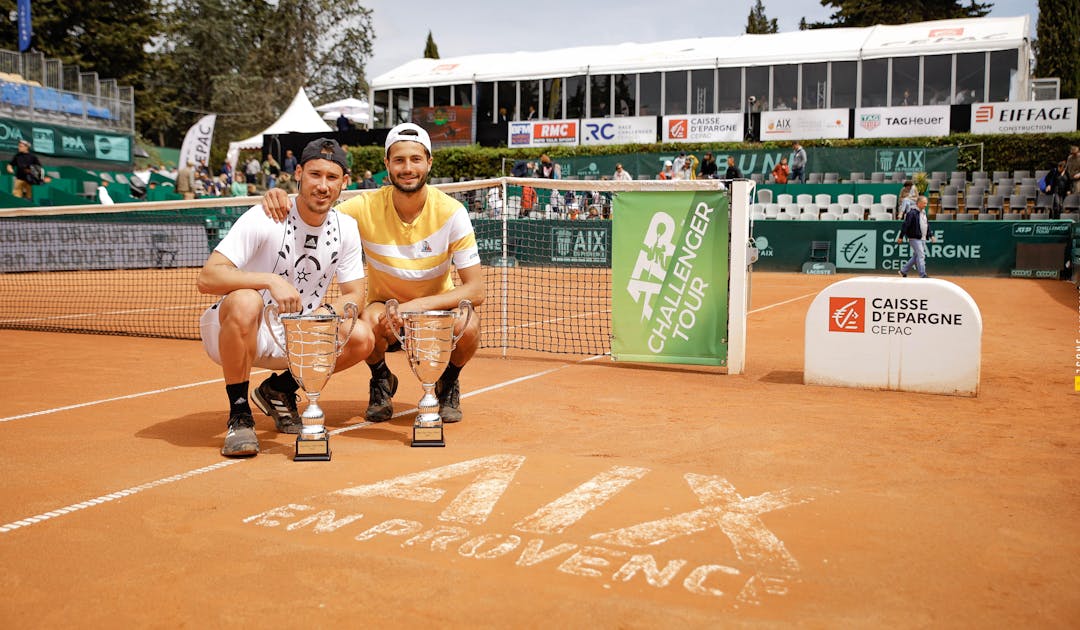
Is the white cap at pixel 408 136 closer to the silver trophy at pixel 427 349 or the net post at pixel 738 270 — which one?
the silver trophy at pixel 427 349

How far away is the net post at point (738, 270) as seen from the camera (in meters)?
8.01

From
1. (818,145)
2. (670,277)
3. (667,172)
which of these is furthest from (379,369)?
(818,145)

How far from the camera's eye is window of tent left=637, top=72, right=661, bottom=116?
34.7 meters

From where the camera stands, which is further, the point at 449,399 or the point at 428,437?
the point at 449,399

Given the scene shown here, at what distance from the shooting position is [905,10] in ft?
165

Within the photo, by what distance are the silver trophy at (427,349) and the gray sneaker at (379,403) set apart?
85cm

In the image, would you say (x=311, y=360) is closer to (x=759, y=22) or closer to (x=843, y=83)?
(x=843, y=83)

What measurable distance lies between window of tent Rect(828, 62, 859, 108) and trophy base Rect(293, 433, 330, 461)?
3065cm

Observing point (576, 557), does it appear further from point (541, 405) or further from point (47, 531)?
point (541, 405)

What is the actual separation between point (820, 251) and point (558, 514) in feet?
74.0

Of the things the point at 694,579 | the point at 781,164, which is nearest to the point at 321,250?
the point at 694,579

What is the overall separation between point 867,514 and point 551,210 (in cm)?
1510

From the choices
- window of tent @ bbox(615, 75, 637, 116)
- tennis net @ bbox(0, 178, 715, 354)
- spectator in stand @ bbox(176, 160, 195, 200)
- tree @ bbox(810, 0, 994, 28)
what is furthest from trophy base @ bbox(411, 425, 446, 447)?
tree @ bbox(810, 0, 994, 28)

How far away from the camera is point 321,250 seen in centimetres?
534
